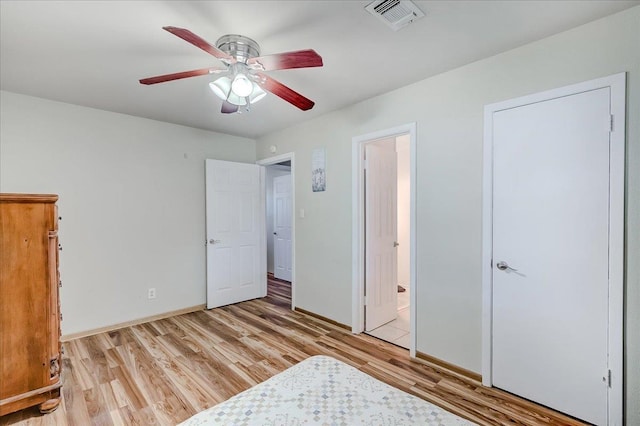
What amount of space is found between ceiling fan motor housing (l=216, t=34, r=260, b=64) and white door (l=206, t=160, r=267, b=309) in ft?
7.34

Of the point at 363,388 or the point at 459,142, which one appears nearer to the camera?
the point at 363,388

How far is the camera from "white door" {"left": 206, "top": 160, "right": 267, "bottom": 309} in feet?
13.0

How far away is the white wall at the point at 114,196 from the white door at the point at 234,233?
0.17 meters

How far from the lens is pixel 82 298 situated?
3.07 meters

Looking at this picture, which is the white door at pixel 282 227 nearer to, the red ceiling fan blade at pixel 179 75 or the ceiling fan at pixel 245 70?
the ceiling fan at pixel 245 70

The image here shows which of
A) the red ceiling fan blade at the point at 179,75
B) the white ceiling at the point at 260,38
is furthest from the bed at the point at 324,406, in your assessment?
the white ceiling at the point at 260,38

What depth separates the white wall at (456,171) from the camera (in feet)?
5.44

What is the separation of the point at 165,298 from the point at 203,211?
120 cm

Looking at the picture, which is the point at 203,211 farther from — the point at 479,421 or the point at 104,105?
the point at 479,421

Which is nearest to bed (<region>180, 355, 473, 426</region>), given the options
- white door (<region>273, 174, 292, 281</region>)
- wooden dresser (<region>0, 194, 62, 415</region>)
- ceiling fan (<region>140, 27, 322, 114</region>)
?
wooden dresser (<region>0, 194, 62, 415</region>)

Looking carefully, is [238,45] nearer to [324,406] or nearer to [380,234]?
[324,406]

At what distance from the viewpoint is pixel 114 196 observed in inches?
129

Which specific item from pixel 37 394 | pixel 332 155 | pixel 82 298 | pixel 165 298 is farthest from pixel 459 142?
pixel 82 298

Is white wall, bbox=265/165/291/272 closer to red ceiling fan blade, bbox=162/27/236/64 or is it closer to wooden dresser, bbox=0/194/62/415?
wooden dresser, bbox=0/194/62/415
